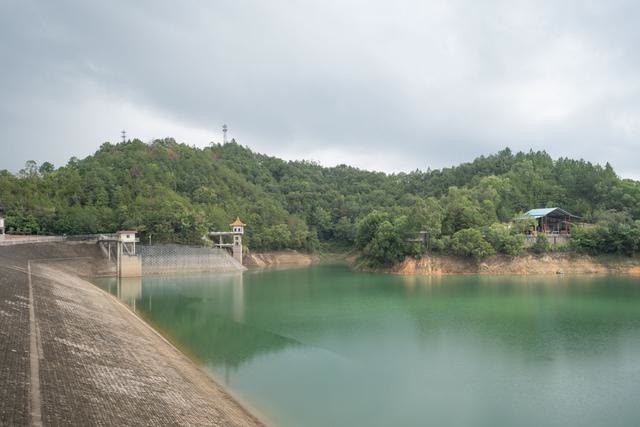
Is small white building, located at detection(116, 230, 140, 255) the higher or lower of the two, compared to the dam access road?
higher

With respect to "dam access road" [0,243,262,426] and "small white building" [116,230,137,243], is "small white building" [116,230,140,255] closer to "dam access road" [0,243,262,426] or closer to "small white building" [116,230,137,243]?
"small white building" [116,230,137,243]

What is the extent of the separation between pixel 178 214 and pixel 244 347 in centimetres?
4080

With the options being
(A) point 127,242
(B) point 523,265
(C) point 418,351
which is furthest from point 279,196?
(C) point 418,351

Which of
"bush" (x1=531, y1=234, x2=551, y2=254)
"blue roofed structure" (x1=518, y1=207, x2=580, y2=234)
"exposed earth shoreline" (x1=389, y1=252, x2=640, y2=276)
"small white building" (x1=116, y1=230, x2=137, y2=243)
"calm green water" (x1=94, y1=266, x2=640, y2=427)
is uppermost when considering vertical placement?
"blue roofed structure" (x1=518, y1=207, x2=580, y2=234)

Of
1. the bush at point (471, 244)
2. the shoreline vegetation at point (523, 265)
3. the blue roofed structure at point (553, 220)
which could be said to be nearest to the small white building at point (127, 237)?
the shoreline vegetation at point (523, 265)

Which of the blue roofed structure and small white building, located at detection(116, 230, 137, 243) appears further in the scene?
the blue roofed structure

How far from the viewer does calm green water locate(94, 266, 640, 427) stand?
1422cm

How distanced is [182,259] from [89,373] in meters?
44.0

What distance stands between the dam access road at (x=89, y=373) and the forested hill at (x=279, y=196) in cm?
3851

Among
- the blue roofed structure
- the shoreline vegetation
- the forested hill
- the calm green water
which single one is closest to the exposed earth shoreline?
the shoreline vegetation

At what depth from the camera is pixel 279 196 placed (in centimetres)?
10681

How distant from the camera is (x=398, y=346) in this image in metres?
21.8

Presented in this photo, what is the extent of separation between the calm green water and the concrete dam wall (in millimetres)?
13634

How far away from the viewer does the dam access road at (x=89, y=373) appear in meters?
10.3
